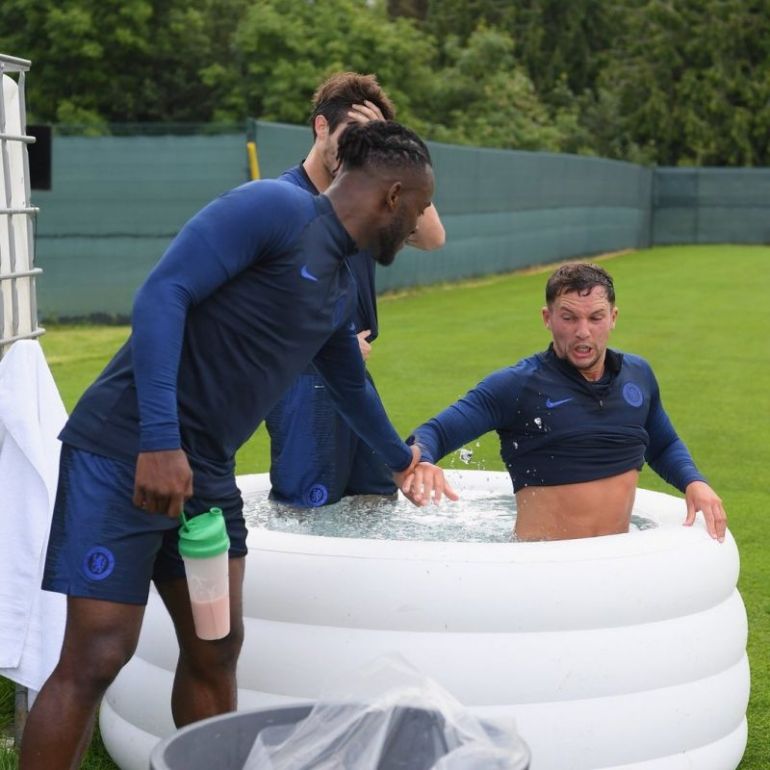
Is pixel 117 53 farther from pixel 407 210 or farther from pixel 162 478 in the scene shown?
pixel 162 478

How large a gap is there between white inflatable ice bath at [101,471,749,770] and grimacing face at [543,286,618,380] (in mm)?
652

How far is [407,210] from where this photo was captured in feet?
10.1

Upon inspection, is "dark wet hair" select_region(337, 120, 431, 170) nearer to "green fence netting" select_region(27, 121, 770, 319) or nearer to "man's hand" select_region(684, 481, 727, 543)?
"man's hand" select_region(684, 481, 727, 543)

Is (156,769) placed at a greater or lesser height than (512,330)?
greater

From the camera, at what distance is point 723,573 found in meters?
3.78

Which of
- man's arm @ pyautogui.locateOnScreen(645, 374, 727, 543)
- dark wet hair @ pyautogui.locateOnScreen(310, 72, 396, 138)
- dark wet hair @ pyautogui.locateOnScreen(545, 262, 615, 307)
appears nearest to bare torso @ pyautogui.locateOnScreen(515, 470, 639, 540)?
man's arm @ pyautogui.locateOnScreen(645, 374, 727, 543)

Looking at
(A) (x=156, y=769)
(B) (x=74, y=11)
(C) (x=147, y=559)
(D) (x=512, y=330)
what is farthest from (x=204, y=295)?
(B) (x=74, y=11)

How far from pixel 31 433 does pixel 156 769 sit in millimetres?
1556

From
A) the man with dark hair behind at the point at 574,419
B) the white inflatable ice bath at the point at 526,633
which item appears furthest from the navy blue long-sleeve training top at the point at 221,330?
the man with dark hair behind at the point at 574,419

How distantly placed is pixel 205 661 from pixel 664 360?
10.6 meters

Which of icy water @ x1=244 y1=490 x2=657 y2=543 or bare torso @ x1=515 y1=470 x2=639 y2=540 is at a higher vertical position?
bare torso @ x1=515 y1=470 x2=639 y2=540

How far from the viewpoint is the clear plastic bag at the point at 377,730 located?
2.64 m

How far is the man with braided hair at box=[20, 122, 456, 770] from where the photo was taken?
9.40 ft

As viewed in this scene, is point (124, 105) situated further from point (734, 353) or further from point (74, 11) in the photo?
point (734, 353)
